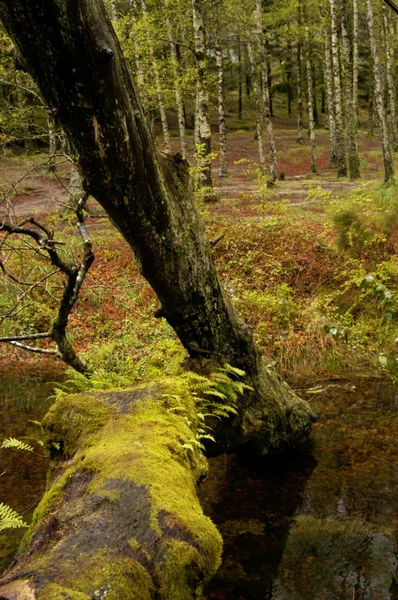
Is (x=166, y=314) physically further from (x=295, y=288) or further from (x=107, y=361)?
(x=295, y=288)

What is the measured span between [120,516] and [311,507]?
302 cm

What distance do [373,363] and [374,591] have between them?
4.92 metres

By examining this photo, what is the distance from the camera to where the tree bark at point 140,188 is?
280 centimetres

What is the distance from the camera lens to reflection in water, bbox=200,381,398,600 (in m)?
3.89

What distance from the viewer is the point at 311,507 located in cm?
485

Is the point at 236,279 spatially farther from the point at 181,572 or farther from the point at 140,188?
the point at 181,572

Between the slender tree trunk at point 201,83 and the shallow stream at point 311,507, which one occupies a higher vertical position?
the slender tree trunk at point 201,83

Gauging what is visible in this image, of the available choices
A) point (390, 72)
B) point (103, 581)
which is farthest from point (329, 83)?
point (103, 581)

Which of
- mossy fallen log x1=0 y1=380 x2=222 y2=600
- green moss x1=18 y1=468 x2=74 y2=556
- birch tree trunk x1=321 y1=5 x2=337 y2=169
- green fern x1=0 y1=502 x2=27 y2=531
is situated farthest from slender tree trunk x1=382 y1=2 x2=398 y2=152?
green fern x1=0 y1=502 x2=27 y2=531

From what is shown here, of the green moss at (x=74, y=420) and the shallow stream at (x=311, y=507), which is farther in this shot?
the shallow stream at (x=311, y=507)

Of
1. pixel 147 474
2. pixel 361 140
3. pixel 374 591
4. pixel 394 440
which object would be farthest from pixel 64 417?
pixel 361 140

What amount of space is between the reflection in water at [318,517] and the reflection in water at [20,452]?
5.90 ft

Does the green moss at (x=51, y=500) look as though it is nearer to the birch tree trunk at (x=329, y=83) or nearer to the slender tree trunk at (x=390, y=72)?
the birch tree trunk at (x=329, y=83)

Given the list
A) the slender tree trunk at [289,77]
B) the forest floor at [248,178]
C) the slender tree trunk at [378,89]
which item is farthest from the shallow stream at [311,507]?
the slender tree trunk at [289,77]
